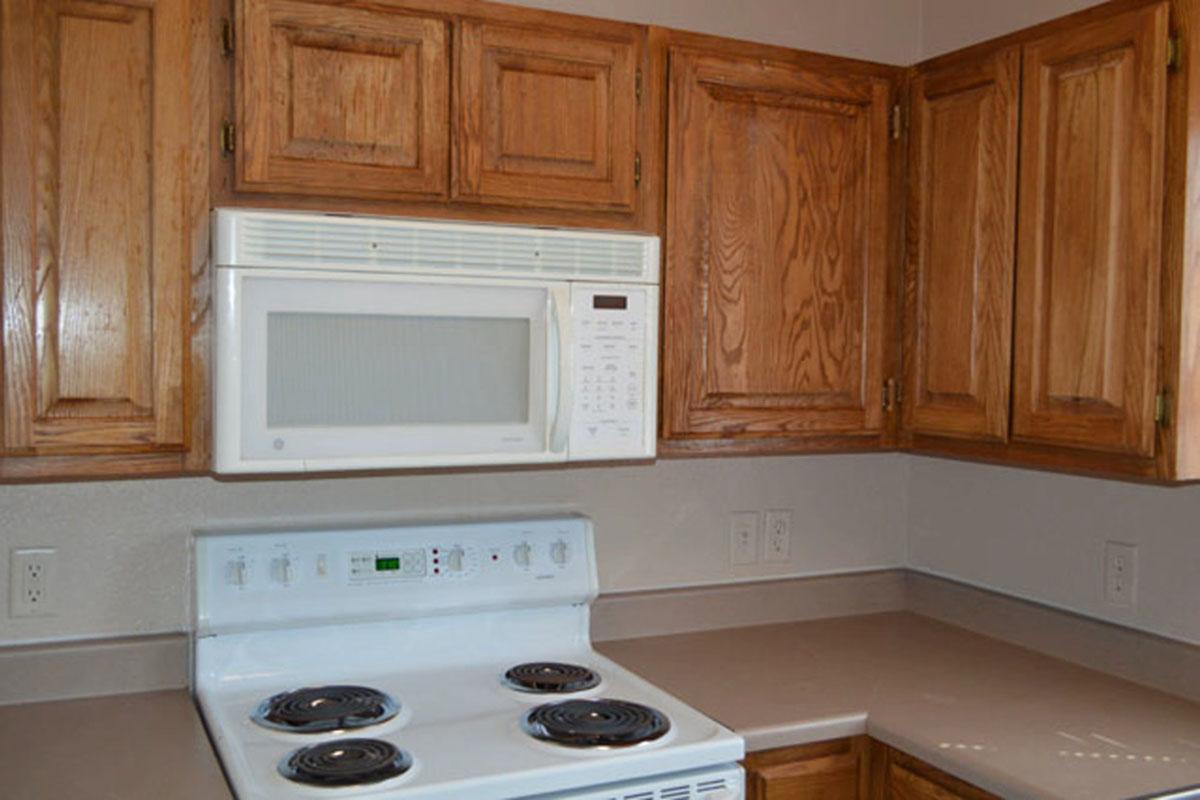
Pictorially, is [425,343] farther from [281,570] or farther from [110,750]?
[110,750]

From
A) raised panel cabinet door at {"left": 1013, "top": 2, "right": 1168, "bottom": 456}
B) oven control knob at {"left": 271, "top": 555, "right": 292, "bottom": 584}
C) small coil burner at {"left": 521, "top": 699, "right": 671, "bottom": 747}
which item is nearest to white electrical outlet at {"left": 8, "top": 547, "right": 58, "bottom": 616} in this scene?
oven control knob at {"left": 271, "top": 555, "right": 292, "bottom": 584}

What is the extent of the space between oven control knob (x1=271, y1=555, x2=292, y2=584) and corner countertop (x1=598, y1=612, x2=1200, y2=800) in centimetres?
67

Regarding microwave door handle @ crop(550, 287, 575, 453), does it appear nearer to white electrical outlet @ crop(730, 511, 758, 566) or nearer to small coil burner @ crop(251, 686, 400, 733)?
small coil burner @ crop(251, 686, 400, 733)

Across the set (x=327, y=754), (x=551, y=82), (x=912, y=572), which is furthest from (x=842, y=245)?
(x=327, y=754)

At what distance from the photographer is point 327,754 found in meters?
1.62

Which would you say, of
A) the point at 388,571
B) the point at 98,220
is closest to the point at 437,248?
the point at 98,220

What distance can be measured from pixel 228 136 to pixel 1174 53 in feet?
4.79

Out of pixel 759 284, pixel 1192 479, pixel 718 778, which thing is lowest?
pixel 718 778

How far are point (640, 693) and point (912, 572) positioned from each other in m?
1.00

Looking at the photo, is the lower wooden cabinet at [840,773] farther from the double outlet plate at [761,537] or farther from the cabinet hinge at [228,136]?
the cabinet hinge at [228,136]

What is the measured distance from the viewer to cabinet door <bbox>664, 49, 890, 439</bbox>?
6.66 feet

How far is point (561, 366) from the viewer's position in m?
1.85

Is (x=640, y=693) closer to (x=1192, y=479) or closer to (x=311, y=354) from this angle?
(x=311, y=354)

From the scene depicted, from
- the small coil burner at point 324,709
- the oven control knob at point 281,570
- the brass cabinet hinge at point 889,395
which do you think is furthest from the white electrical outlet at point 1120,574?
the oven control knob at point 281,570
